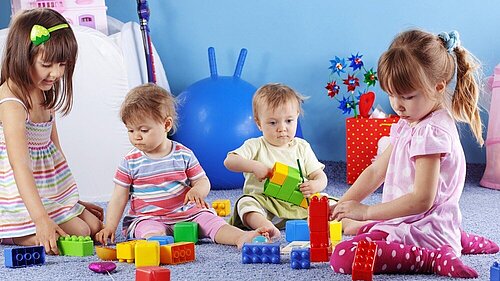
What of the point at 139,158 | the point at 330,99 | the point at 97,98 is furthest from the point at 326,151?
the point at 139,158

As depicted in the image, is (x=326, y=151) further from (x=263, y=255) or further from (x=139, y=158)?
(x=263, y=255)

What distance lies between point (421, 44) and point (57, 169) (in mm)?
862

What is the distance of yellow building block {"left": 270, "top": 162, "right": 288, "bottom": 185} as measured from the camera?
1.91 m

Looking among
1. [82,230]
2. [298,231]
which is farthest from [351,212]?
[82,230]

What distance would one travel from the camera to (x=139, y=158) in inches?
73.4

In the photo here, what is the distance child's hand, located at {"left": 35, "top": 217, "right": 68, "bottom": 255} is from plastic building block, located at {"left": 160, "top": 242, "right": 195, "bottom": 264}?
251 mm

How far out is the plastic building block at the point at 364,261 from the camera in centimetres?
139

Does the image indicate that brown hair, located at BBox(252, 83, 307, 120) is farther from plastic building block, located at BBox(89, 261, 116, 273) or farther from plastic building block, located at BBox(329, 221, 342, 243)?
plastic building block, located at BBox(89, 261, 116, 273)

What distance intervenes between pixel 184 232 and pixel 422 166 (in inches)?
21.5

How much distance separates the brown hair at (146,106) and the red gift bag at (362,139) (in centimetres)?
92

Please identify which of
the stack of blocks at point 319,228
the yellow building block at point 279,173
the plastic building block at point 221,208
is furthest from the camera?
the plastic building block at point 221,208

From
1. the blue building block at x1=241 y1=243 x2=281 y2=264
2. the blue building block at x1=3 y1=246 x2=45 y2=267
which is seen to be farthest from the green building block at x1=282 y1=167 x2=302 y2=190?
the blue building block at x1=3 y1=246 x2=45 y2=267

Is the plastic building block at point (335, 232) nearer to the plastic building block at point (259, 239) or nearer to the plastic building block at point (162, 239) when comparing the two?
the plastic building block at point (259, 239)

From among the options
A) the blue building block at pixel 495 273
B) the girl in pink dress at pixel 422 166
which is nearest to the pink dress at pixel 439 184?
the girl in pink dress at pixel 422 166
